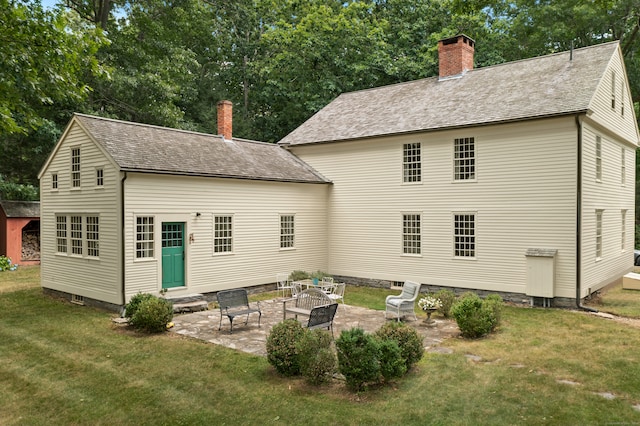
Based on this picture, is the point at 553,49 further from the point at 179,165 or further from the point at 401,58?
the point at 179,165

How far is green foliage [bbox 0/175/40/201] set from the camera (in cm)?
2620

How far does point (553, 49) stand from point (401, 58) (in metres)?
10.2

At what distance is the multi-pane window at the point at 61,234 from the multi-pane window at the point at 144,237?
387 centimetres

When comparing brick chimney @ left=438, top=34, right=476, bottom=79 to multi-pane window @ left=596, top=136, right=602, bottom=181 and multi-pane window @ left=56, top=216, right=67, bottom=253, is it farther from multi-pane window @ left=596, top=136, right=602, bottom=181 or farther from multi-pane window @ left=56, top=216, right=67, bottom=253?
multi-pane window @ left=56, top=216, right=67, bottom=253

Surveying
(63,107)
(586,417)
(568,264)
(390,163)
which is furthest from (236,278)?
(63,107)

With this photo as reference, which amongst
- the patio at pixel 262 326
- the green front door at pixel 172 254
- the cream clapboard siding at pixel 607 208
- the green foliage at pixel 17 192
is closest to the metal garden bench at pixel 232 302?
the patio at pixel 262 326

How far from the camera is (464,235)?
17.2 m

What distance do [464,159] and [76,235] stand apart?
Result: 45.6 feet

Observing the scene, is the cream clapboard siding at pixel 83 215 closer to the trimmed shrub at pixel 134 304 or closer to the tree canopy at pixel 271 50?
the trimmed shrub at pixel 134 304

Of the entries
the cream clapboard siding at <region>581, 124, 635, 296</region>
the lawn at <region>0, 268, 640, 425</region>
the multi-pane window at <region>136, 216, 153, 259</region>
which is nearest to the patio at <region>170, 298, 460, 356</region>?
the lawn at <region>0, 268, 640, 425</region>

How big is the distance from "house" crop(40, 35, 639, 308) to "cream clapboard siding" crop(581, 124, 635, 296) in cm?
12

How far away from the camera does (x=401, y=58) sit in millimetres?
31875

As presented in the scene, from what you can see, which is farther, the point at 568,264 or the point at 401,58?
the point at 401,58

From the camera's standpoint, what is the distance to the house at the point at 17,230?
24484 mm
